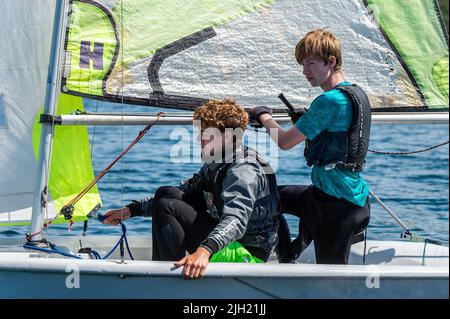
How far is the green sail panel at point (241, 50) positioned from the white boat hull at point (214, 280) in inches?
40.0

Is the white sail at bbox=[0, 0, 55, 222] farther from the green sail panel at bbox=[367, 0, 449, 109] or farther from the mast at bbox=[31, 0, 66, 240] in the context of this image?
the green sail panel at bbox=[367, 0, 449, 109]

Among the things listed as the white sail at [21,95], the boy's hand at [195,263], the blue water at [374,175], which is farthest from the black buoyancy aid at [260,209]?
the blue water at [374,175]

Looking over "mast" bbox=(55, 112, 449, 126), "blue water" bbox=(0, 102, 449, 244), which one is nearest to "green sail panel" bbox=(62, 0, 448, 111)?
"mast" bbox=(55, 112, 449, 126)

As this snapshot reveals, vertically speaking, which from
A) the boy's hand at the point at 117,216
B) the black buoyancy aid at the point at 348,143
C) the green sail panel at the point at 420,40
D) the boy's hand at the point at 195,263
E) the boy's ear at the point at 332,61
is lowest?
the boy's hand at the point at 195,263

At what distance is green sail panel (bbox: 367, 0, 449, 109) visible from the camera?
5488 mm

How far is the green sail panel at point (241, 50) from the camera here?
506 cm

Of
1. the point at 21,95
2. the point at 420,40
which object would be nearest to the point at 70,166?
the point at 21,95

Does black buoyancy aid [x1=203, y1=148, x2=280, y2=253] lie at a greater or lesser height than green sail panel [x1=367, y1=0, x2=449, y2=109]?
lesser

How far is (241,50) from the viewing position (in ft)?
17.6

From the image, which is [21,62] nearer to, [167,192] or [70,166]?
[70,166]

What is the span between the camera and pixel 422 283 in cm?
441

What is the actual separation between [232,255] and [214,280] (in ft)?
0.66

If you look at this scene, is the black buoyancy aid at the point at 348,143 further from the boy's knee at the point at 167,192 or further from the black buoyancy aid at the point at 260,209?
the boy's knee at the point at 167,192
